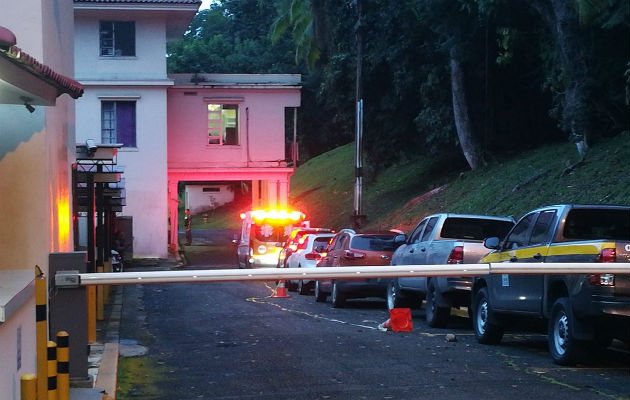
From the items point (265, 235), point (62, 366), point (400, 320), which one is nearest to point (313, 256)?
point (265, 235)

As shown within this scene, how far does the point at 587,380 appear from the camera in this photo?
38.5ft

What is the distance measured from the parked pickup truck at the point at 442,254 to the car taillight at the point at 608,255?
522cm

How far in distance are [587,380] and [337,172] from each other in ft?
158

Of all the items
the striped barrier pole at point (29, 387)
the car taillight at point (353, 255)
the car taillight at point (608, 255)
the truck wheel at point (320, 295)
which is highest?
the car taillight at point (608, 255)

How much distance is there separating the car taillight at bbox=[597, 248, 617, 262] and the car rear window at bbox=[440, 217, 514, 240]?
678 centimetres

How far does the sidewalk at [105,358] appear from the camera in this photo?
30.4ft

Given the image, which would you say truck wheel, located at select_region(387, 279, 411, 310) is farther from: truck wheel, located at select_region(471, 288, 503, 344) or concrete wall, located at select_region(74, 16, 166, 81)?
concrete wall, located at select_region(74, 16, 166, 81)

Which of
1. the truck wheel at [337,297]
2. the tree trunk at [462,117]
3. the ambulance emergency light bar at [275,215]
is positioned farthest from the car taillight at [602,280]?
the ambulance emergency light bar at [275,215]

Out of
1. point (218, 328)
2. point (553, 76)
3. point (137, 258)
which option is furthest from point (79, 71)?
point (218, 328)

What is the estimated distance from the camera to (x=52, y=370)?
23.7 ft

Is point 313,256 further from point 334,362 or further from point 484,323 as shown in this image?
point 334,362

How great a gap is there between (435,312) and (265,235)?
20626mm

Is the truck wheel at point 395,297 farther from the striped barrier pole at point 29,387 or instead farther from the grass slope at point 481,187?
the striped barrier pole at point 29,387

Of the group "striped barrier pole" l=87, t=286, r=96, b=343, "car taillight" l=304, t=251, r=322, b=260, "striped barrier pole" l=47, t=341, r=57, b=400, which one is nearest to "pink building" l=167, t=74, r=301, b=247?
"car taillight" l=304, t=251, r=322, b=260
